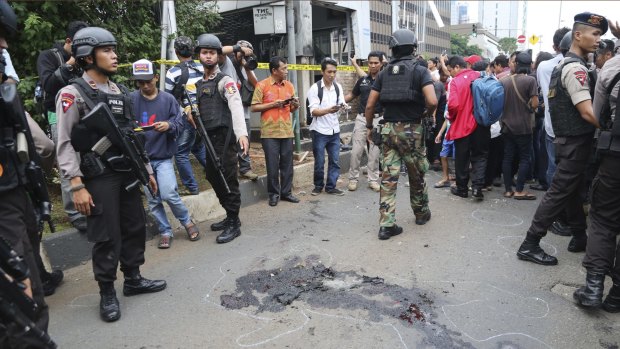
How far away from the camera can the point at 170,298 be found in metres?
3.13

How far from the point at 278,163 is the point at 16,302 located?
3.96m

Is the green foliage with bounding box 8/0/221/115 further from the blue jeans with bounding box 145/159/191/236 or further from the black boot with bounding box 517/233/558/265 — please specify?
the black boot with bounding box 517/233/558/265

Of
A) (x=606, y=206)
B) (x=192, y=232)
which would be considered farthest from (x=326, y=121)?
(x=606, y=206)

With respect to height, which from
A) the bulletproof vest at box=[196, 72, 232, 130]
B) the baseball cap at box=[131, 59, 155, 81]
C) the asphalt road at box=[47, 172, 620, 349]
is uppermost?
the baseball cap at box=[131, 59, 155, 81]

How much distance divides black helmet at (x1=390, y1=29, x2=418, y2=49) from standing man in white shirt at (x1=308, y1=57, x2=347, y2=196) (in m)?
1.73

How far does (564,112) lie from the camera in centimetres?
331

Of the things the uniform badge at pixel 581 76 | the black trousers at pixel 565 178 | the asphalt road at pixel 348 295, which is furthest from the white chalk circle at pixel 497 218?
the uniform badge at pixel 581 76

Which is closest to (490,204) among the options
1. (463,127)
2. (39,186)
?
(463,127)

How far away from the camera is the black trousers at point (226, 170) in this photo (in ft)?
14.0

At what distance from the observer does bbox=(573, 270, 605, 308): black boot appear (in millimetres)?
2781

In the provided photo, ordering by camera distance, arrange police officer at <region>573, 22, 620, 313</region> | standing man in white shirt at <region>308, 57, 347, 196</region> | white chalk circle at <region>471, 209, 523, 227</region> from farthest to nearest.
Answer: standing man in white shirt at <region>308, 57, 347, 196</region> → white chalk circle at <region>471, 209, 523, 227</region> → police officer at <region>573, 22, 620, 313</region>

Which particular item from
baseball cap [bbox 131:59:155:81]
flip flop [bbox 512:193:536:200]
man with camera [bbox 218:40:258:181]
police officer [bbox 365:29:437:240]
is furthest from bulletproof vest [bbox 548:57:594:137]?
baseball cap [bbox 131:59:155:81]

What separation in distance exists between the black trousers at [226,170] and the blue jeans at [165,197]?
37 centimetres

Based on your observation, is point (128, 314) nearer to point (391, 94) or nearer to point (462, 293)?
point (462, 293)
